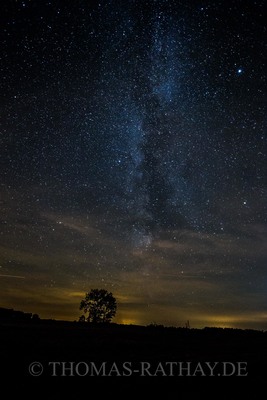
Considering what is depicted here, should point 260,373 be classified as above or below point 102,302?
below

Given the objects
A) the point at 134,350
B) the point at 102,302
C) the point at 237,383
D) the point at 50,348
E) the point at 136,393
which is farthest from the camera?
the point at 102,302

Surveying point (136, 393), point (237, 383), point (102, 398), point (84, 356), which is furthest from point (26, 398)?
point (237, 383)

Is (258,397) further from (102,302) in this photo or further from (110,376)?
(102,302)

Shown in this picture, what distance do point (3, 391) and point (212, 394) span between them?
4020 mm

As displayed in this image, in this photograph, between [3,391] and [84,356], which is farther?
[84,356]

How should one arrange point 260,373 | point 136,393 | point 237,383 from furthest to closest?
point 260,373, point 237,383, point 136,393

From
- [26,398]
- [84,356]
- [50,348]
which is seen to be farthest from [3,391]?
[50,348]

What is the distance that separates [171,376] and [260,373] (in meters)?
2.50

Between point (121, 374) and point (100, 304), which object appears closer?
point (121, 374)

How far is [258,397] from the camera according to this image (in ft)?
21.8

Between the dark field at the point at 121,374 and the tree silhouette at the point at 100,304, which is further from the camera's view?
the tree silhouette at the point at 100,304

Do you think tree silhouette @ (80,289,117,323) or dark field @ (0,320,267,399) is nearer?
dark field @ (0,320,267,399)

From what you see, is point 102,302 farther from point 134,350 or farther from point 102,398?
point 102,398

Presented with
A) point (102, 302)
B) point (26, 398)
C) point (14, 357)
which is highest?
point (102, 302)
